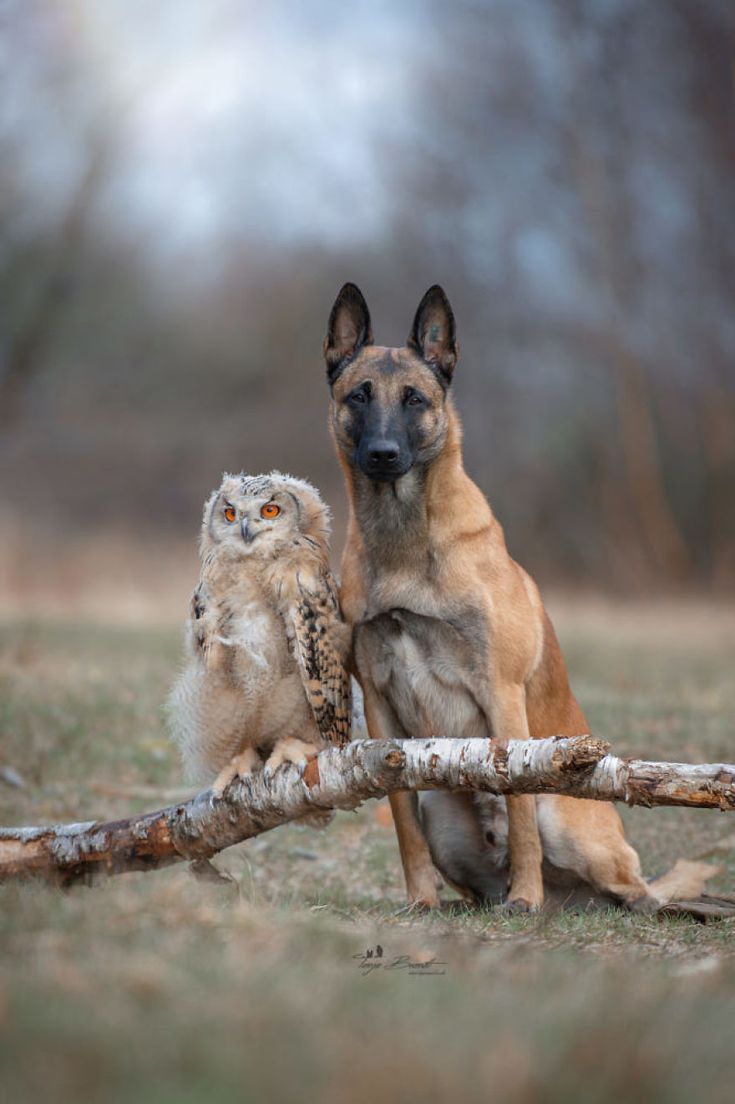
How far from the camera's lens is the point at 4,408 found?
14297mm

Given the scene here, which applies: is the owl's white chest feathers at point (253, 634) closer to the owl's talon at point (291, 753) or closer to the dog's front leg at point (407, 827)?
the owl's talon at point (291, 753)

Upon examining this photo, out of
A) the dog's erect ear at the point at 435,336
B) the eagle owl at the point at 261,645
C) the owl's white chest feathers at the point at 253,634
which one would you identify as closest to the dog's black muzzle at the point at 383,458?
the eagle owl at the point at 261,645

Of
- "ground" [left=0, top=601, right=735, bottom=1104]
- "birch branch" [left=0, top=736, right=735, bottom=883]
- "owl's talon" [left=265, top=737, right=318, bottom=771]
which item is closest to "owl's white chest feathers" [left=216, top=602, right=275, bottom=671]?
"owl's talon" [left=265, top=737, right=318, bottom=771]

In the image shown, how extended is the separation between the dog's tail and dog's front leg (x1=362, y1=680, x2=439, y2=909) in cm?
93

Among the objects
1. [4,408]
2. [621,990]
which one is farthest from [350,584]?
[4,408]

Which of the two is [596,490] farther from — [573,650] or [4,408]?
[4,408]

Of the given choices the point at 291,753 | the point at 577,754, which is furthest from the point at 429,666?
the point at 577,754

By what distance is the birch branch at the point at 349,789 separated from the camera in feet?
12.6

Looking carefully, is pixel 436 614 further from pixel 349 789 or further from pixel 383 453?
pixel 349 789

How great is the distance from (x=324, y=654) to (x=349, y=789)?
593 mm

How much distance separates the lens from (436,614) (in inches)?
187

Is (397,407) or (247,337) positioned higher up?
(247,337)

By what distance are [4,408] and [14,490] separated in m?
3.93

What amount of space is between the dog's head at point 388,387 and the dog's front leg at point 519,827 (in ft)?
3.35
